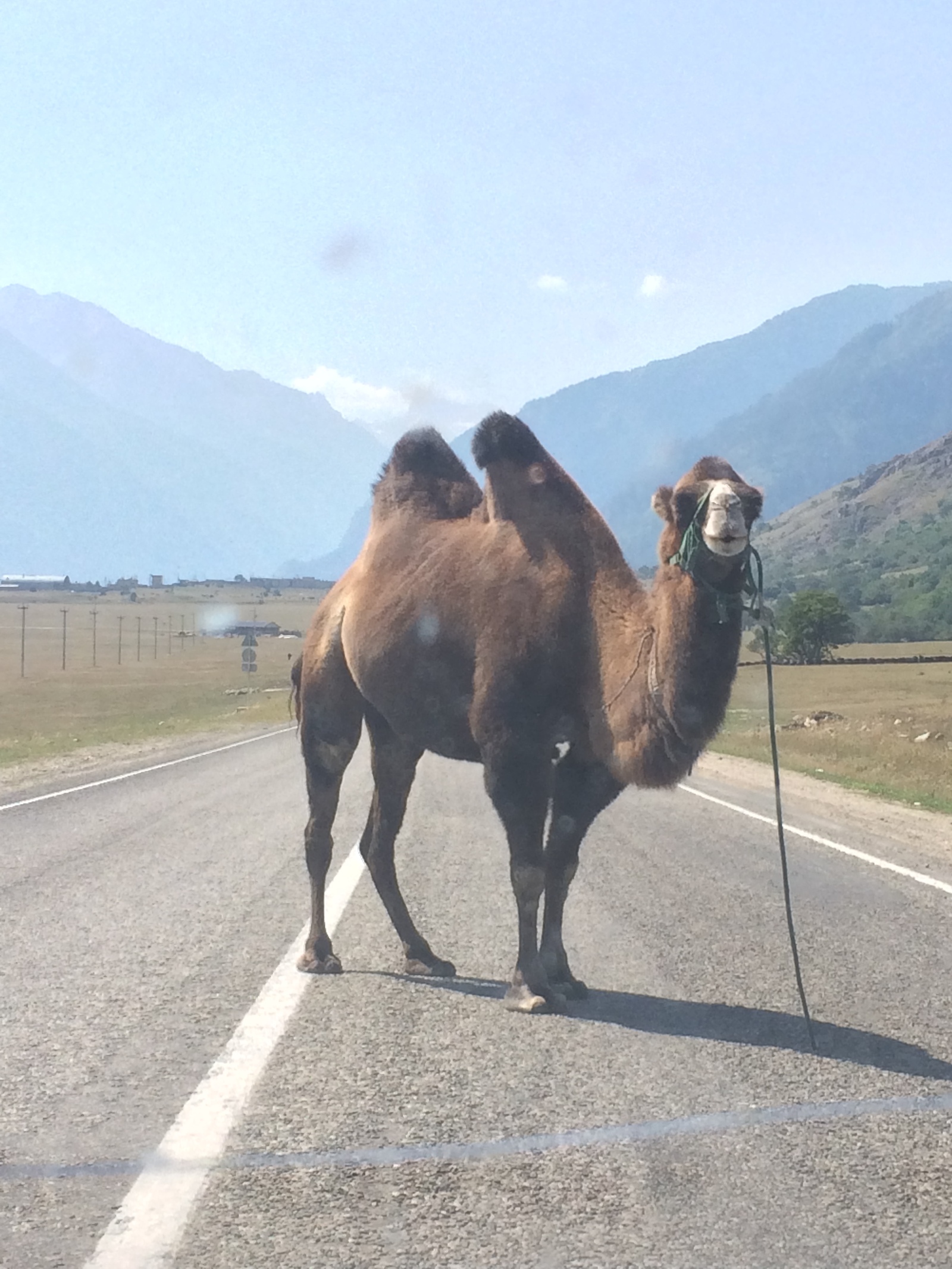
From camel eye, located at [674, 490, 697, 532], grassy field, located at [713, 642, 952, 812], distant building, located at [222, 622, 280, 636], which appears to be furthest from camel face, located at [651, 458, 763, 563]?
distant building, located at [222, 622, 280, 636]

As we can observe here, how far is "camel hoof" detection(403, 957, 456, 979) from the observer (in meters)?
7.25

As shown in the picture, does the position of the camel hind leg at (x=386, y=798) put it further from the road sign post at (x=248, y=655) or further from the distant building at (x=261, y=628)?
the distant building at (x=261, y=628)

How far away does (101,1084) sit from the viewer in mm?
5301

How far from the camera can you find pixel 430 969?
7.30 metres

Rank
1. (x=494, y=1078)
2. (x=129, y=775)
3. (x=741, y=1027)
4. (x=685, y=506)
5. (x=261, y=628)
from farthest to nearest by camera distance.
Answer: (x=261, y=628)
(x=129, y=775)
(x=741, y=1027)
(x=685, y=506)
(x=494, y=1078)

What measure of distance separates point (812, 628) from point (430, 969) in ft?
227

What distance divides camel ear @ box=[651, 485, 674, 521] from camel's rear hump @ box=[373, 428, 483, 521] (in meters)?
2.18

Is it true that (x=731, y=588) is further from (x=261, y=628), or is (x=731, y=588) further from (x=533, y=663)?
(x=261, y=628)

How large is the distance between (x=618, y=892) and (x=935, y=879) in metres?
2.92

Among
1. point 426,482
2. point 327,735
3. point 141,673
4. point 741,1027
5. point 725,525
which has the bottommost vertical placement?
point 741,1027

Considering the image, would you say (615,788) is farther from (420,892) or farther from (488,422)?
(420,892)

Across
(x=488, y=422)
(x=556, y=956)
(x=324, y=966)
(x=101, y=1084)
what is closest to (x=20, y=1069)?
(x=101, y=1084)

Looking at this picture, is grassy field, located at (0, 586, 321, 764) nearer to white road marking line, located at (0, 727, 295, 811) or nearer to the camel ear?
white road marking line, located at (0, 727, 295, 811)

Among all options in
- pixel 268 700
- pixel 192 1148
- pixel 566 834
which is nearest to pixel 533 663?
pixel 566 834
